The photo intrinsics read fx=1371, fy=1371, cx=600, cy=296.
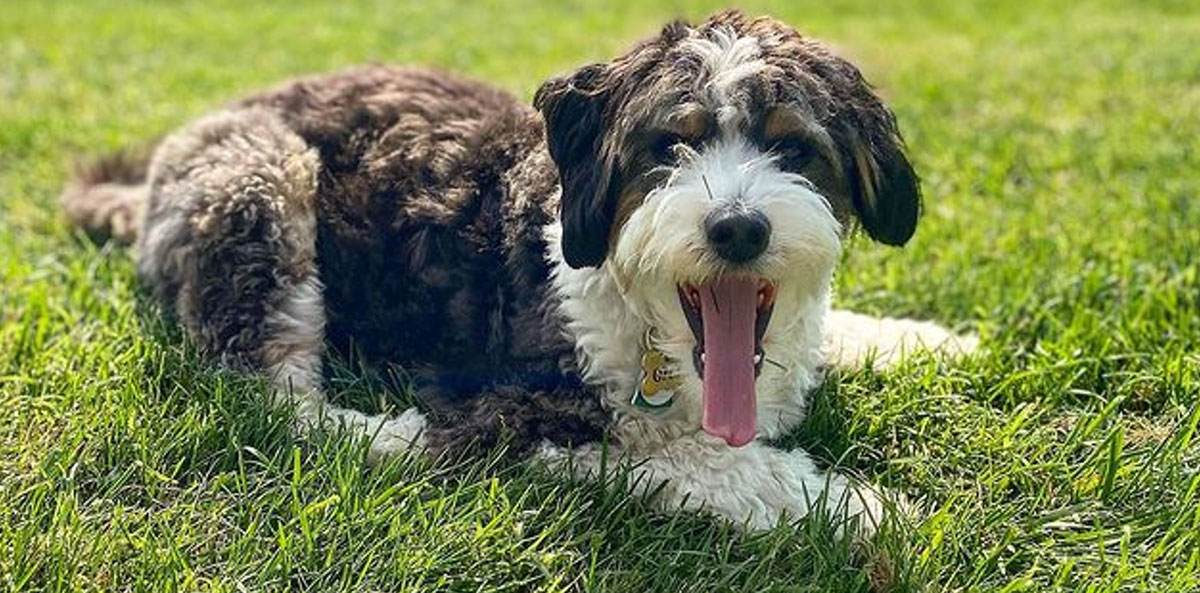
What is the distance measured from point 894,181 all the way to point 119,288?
2853 mm

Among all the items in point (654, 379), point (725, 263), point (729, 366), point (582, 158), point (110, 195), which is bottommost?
point (110, 195)

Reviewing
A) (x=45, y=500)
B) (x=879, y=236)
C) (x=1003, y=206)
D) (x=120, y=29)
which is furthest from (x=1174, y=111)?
(x=120, y=29)

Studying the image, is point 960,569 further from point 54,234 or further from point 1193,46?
point 1193,46

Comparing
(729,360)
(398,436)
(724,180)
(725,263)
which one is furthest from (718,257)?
(398,436)

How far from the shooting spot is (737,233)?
3.35 meters

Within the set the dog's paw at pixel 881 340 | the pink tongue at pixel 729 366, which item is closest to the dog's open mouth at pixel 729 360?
the pink tongue at pixel 729 366

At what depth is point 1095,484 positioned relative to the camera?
3643mm

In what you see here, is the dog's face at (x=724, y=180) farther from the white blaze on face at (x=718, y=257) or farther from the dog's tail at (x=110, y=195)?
the dog's tail at (x=110, y=195)

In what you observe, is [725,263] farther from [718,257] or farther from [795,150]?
[795,150]

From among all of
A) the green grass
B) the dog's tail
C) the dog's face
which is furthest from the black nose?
the dog's tail

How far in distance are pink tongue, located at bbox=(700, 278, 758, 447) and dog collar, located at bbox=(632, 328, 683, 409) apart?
24cm

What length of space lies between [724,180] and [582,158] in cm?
49

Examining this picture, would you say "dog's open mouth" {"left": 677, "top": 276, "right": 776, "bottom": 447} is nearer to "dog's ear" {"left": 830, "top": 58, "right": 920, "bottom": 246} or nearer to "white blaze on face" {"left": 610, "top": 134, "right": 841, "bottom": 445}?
"white blaze on face" {"left": 610, "top": 134, "right": 841, "bottom": 445}

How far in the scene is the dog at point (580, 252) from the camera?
355 cm
